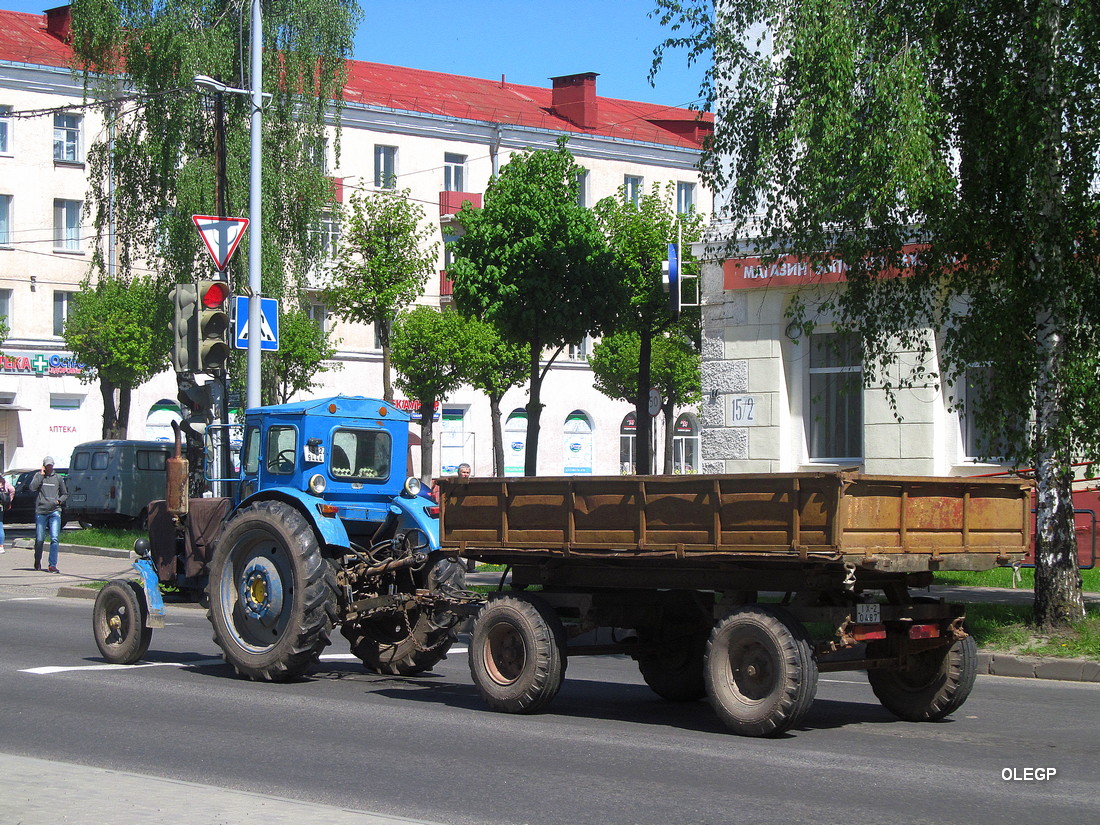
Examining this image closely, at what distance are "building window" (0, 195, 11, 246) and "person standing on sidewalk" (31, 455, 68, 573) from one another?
2597 cm

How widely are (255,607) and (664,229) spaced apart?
2530cm

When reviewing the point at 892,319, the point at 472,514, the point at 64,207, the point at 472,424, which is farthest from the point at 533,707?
the point at 472,424

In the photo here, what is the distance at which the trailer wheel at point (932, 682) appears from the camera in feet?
31.4

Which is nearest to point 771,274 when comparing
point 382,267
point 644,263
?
point 644,263

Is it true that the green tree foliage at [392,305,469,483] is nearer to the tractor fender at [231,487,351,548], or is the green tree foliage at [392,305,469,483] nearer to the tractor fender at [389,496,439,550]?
the tractor fender at [389,496,439,550]

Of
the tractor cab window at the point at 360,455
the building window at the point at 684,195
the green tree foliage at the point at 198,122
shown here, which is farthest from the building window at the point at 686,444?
the tractor cab window at the point at 360,455

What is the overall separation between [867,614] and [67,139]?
152 feet

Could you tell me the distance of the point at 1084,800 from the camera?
7.14m

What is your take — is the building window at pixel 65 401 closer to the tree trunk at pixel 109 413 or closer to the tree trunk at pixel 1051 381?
the tree trunk at pixel 109 413

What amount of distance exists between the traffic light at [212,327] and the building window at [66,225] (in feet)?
129

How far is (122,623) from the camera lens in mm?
12656

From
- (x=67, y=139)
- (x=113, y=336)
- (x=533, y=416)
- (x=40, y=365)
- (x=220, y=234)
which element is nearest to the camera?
(x=220, y=234)

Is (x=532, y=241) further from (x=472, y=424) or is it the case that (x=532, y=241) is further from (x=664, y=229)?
(x=472, y=424)

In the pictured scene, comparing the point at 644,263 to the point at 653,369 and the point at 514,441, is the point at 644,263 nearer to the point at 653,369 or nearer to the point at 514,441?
the point at 653,369
